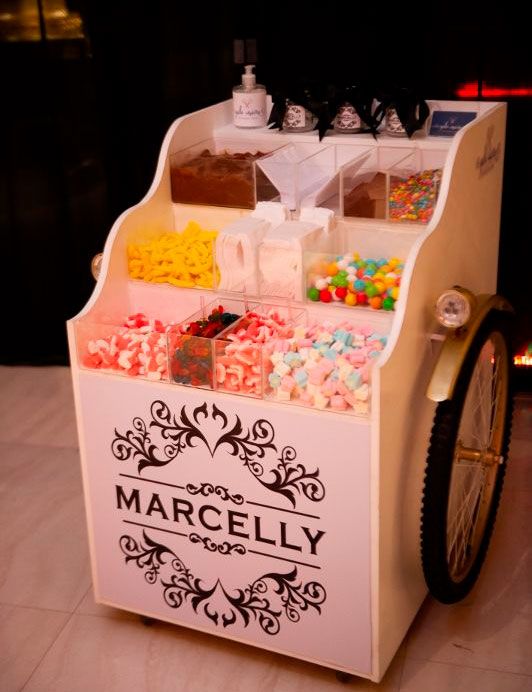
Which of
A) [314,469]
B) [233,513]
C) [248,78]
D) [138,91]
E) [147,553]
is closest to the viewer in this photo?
[314,469]

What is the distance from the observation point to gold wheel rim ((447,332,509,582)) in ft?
9.25

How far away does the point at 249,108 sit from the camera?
310 centimetres

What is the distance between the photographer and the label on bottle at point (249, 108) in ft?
10.2

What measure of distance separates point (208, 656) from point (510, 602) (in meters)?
0.88

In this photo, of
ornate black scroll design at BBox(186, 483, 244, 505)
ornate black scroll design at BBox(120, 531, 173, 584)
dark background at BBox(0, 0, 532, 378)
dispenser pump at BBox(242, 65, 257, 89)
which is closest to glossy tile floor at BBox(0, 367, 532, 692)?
ornate black scroll design at BBox(120, 531, 173, 584)

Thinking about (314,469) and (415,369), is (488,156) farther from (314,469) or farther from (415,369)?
(314,469)

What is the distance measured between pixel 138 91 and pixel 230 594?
213cm

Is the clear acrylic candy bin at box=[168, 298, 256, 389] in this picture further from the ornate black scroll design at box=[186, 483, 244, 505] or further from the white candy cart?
the ornate black scroll design at box=[186, 483, 244, 505]

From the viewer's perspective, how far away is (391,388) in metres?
2.30

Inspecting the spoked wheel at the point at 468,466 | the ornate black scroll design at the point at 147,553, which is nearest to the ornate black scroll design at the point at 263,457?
the spoked wheel at the point at 468,466

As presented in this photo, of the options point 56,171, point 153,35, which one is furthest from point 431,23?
point 56,171

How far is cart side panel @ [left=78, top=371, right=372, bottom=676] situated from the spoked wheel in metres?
0.19

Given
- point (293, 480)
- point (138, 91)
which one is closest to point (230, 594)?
point (293, 480)

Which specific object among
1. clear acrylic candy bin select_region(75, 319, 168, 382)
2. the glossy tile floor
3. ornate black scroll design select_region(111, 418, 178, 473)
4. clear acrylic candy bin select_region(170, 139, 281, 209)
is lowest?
the glossy tile floor
